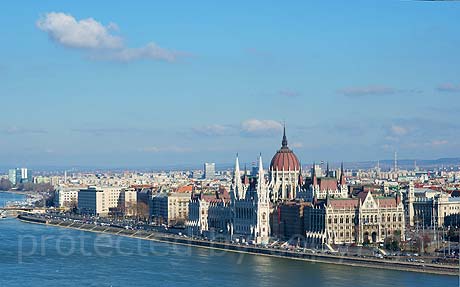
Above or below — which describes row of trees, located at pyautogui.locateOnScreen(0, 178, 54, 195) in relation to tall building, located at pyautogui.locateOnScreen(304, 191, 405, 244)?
above

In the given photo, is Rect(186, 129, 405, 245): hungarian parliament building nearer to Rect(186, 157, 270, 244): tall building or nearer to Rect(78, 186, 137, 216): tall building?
Rect(186, 157, 270, 244): tall building

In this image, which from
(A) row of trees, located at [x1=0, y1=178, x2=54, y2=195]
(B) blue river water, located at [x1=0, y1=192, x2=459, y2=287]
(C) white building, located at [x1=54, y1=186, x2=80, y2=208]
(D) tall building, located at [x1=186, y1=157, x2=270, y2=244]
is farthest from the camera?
(A) row of trees, located at [x1=0, y1=178, x2=54, y2=195]

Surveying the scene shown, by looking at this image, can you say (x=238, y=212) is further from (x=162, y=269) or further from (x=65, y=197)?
(x=65, y=197)

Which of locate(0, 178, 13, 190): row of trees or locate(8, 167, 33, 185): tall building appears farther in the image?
locate(8, 167, 33, 185): tall building

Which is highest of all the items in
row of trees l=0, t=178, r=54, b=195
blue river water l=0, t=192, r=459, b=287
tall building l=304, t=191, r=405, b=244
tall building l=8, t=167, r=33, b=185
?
tall building l=8, t=167, r=33, b=185

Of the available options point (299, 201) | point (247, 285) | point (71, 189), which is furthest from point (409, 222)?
point (71, 189)

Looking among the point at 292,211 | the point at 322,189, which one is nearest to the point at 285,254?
the point at 292,211

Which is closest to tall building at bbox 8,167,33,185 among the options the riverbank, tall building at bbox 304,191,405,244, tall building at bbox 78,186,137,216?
tall building at bbox 78,186,137,216

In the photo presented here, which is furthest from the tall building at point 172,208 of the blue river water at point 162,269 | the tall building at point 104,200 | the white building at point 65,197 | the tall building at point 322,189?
the white building at point 65,197
